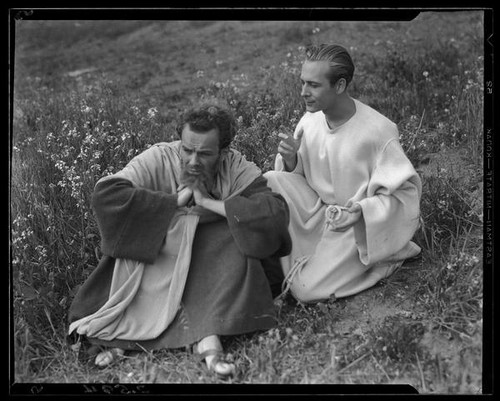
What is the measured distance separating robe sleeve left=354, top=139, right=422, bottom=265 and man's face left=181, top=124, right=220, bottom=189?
1022mm

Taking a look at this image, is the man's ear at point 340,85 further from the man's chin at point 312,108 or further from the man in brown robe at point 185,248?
the man in brown robe at point 185,248

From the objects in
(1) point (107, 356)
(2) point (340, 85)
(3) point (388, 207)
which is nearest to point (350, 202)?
(3) point (388, 207)

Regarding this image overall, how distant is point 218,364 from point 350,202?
4.57 feet

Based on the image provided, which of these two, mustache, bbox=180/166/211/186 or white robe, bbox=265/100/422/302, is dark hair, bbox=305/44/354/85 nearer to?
white robe, bbox=265/100/422/302

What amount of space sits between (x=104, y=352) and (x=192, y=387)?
2.30ft

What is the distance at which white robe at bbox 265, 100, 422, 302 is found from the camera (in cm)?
517

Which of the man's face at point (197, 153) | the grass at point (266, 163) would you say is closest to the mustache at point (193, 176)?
the man's face at point (197, 153)

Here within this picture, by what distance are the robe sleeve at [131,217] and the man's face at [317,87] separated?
1.10m

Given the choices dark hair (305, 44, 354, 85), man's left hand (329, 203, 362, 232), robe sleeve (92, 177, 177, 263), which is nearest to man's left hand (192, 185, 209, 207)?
robe sleeve (92, 177, 177, 263)

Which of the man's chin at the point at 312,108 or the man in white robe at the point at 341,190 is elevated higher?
the man's chin at the point at 312,108

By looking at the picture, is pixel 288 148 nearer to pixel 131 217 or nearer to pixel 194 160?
pixel 194 160

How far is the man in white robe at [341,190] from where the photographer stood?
16.8ft
